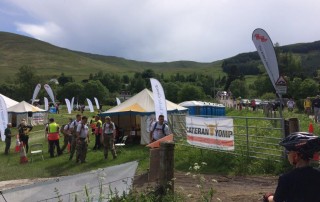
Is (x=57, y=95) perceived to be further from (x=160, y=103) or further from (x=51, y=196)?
(x=51, y=196)

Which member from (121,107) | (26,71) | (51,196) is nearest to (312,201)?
(51,196)

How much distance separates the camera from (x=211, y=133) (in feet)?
44.6

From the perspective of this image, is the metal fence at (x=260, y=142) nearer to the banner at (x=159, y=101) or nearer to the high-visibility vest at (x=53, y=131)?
the banner at (x=159, y=101)

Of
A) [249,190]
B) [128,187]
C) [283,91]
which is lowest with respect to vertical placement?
[249,190]

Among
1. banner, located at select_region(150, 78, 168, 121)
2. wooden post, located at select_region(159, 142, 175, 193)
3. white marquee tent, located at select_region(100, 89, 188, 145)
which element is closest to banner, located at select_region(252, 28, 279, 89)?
banner, located at select_region(150, 78, 168, 121)

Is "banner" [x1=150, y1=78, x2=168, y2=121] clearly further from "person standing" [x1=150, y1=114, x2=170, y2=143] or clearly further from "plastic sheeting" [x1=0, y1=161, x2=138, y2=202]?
"plastic sheeting" [x1=0, y1=161, x2=138, y2=202]

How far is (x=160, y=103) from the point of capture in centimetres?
1708

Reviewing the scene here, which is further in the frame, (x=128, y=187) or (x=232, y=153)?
(x=232, y=153)

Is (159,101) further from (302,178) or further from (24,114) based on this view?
(24,114)

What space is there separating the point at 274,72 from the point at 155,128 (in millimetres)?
3929

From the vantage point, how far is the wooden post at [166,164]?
7.00 m

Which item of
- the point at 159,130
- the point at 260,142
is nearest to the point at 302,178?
the point at 260,142

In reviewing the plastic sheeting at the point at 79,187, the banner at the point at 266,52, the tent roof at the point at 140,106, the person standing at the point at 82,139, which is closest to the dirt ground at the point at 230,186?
the plastic sheeting at the point at 79,187

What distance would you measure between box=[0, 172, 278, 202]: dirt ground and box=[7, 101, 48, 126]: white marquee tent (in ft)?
97.5
